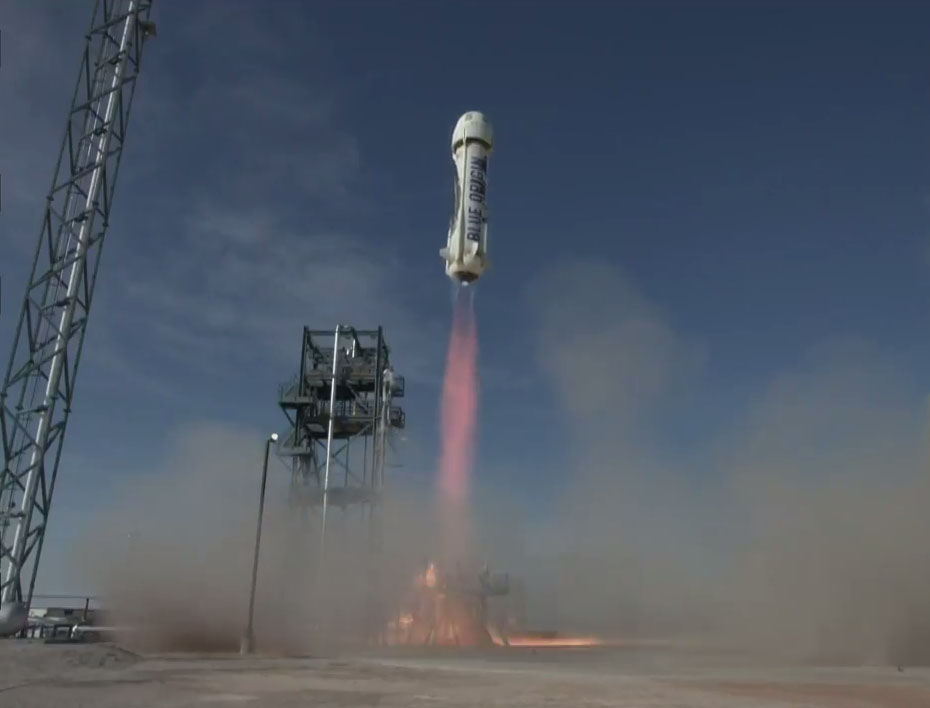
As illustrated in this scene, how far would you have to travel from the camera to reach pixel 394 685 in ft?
61.4

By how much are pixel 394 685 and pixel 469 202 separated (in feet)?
86.1

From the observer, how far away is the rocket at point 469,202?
38812 millimetres

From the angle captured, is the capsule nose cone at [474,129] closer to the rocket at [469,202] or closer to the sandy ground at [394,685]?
the rocket at [469,202]

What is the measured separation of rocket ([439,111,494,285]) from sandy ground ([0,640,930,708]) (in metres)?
19.5

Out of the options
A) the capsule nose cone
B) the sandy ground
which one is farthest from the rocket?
the sandy ground

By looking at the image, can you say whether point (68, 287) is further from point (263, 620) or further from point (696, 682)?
point (696, 682)

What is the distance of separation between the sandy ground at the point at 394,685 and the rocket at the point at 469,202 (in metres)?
19.5

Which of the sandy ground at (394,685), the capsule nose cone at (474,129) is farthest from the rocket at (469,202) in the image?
the sandy ground at (394,685)

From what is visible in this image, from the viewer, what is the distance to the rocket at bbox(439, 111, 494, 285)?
3881 centimetres

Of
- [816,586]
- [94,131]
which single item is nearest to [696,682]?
[816,586]

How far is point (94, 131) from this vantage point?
43.8 m

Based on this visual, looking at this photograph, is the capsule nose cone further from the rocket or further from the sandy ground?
the sandy ground

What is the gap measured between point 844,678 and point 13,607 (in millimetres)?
34125

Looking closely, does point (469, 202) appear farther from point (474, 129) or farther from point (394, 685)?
point (394, 685)
